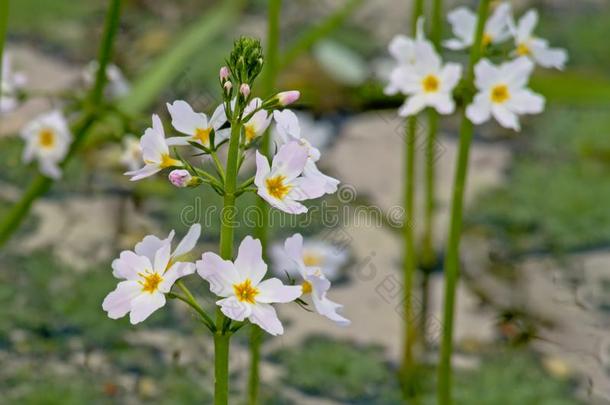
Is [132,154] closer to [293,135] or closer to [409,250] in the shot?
[409,250]

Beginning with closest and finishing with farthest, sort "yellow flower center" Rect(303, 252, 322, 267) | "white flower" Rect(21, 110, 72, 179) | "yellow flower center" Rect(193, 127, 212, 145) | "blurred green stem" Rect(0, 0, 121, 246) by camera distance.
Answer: "yellow flower center" Rect(193, 127, 212, 145) < "blurred green stem" Rect(0, 0, 121, 246) < "white flower" Rect(21, 110, 72, 179) < "yellow flower center" Rect(303, 252, 322, 267)

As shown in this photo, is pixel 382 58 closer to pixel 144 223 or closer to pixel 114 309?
pixel 144 223

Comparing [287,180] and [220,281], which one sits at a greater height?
[287,180]

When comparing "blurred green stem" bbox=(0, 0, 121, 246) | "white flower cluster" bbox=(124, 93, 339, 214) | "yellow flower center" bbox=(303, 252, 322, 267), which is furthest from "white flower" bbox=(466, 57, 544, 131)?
"yellow flower center" bbox=(303, 252, 322, 267)

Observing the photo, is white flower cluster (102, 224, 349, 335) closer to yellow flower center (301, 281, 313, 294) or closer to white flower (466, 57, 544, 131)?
yellow flower center (301, 281, 313, 294)
